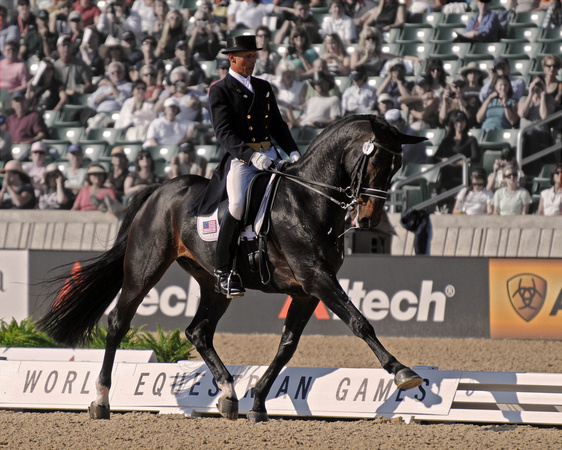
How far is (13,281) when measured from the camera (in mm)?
10992

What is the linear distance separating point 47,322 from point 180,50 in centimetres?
896

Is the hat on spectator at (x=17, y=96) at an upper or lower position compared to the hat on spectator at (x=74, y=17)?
lower

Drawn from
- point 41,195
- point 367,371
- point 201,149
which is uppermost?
point 367,371

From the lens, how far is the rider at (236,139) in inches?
220

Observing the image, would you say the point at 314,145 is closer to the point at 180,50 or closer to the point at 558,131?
the point at 558,131

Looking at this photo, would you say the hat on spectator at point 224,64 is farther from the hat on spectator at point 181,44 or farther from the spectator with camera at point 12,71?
the spectator with camera at point 12,71

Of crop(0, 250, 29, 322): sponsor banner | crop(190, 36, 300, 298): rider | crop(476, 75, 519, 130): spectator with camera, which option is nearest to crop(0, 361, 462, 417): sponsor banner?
crop(190, 36, 300, 298): rider

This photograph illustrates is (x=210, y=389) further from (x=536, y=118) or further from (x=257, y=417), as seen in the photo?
(x=536, y=118)

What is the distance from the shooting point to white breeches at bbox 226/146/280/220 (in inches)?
220

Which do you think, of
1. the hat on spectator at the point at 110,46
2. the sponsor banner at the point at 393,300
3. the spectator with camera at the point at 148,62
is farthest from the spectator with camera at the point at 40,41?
the sponsor banner at the point at 393,300

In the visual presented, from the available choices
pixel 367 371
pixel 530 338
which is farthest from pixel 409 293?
pixel 367 371

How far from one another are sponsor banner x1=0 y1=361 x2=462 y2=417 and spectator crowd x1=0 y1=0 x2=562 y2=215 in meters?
6.00

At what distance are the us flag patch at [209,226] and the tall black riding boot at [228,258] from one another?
0.55 ft

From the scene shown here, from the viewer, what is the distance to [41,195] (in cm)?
1344
